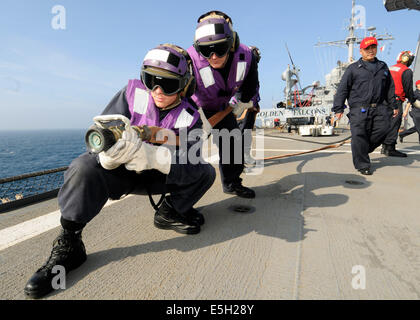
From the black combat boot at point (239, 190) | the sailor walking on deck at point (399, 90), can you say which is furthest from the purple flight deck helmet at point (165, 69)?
the sailor walking on deck at point (399, 90)

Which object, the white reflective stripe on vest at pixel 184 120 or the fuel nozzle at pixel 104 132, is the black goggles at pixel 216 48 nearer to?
the white reflective stripe on vest at pixel 184 120

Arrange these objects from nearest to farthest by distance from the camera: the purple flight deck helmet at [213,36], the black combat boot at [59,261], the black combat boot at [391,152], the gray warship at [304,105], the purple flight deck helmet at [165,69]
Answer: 1. the black combat boot at [59,261]
2. the purple flight deck helmet at [165,69]
3. the purple flight deck helmet at [213,36]
4. the black combat boot at [391,152]
5. the gray warship at [304,105]

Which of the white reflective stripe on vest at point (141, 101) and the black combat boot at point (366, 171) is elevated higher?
the white reflective stripe on vest at point (141, 101)

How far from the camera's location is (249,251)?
4.98 ft

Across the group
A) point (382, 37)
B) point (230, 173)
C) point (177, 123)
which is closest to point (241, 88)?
point (230, 173)

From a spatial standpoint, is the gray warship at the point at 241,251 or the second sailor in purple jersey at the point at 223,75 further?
the second sailor in purple jersey at the point at 223,75

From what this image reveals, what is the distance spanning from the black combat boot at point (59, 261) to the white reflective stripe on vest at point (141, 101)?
889 mm

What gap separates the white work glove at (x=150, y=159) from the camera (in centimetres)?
133

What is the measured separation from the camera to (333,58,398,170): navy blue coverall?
357 centimetres

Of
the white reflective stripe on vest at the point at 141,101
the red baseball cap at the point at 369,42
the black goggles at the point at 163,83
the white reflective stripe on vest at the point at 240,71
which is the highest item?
the red baseball cap at the point at 369,42

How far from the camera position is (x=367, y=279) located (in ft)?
3.97

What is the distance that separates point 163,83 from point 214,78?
86 centimetres

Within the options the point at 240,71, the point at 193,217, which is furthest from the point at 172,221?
the point at 240,71

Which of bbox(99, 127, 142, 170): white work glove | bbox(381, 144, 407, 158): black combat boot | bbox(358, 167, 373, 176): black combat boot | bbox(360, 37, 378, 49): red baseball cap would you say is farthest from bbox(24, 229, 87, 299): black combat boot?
bbox(381, 144, 407, 158): black combat boot
